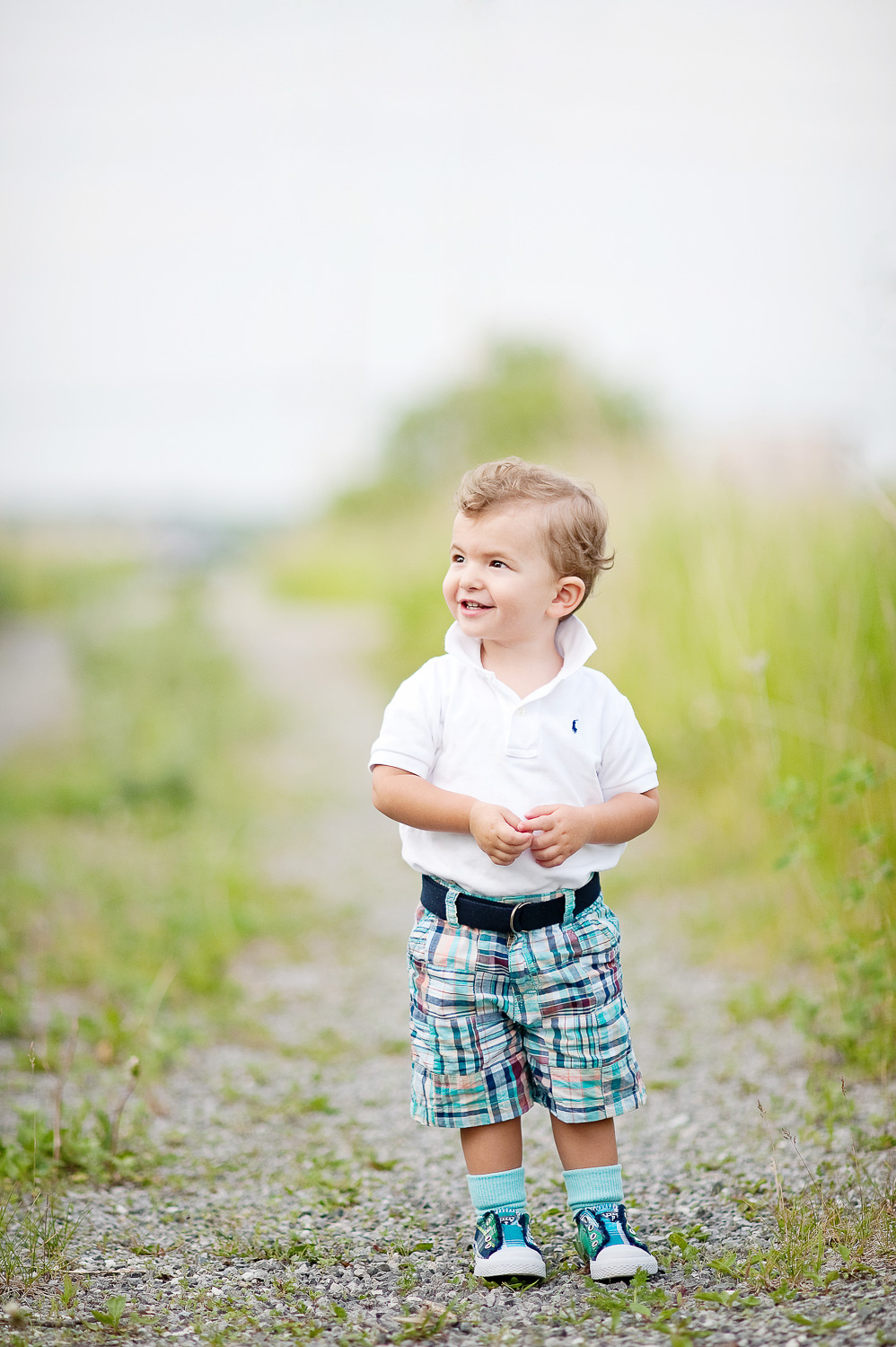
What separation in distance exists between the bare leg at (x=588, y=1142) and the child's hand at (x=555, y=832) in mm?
457

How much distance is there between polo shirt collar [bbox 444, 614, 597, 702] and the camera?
1921 millimetres

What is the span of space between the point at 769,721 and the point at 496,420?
34.9ft

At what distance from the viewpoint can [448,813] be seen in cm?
182

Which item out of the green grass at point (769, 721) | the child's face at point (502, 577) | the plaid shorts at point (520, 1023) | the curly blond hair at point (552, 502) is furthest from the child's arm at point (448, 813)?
the green grass at point (769, 721)

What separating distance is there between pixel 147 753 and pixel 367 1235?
408 cm

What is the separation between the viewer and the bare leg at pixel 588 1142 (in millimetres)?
1911

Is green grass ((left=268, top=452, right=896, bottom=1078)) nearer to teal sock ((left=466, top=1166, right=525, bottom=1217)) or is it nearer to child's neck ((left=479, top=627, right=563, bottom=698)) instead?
child's neck ((left=479, top=627, right=563, bottom=698))

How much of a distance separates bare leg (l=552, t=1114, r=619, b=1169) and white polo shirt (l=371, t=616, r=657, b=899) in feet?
1.30

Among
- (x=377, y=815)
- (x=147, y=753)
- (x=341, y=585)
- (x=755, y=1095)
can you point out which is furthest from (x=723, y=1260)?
(x=341, y=585)

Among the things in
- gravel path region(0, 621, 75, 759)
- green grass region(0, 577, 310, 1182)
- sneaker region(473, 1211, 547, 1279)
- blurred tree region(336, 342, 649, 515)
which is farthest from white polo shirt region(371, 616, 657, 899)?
blurred tree region(336, 342, 649, 515)

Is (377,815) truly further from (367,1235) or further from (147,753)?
(367,1235)

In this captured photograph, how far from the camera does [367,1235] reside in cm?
211

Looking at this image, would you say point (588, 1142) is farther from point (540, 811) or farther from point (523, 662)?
point (523, 662)

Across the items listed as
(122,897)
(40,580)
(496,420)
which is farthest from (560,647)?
(496,420)
